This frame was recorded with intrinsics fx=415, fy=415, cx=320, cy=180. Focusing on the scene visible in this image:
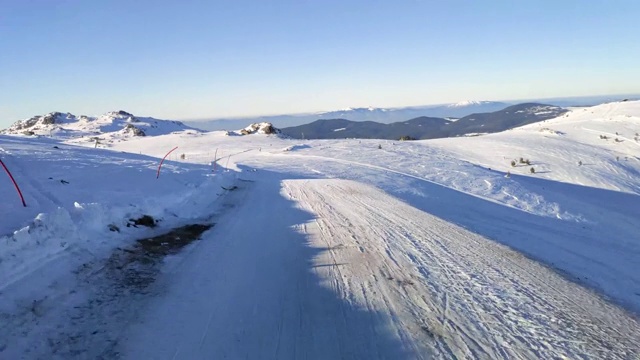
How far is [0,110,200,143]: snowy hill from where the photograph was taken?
59000 millimetres

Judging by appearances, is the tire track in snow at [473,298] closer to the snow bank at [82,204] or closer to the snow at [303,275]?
the snow at [303,275]

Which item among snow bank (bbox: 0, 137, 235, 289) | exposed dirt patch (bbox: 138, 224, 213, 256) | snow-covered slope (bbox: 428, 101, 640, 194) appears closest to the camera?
snow bank (bbox: 0, 137, 235, 289)

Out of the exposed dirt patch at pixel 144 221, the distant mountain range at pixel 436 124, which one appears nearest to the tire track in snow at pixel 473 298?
the exposed dirt patch at pixel 144 221

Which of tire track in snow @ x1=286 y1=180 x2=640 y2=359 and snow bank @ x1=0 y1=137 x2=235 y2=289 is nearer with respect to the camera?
tire track in snow @ x1=286 y1=180 x2=640 y2=359

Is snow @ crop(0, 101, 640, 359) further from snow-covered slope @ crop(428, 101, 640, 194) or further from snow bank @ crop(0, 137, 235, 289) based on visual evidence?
snow-covered slope @ crop(428, 101, 640, 194)

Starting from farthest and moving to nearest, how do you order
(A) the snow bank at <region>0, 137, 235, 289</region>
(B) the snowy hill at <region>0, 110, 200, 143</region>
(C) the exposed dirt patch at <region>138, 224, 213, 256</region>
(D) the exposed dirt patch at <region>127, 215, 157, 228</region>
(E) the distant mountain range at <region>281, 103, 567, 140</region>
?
(E) the distant mountain range at <region>281, 103, 567, 140</region>
(B) the snowy hill at <region>0, 110, 200, 143</region>
(D) the exposed dirt patch at <region>127, 215, 157, 228</region>
(C) the exposed dirt patch at <region>138, 224, 213, 256</region>
(A) the snow bank at <region>0, 137, 235, 289</region>

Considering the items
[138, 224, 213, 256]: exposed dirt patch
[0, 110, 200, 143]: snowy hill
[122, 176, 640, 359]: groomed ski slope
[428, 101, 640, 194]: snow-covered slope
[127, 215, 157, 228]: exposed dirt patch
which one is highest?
[0, 110, 200, 143]: snowy hill

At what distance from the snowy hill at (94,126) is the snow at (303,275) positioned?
49.1 meters

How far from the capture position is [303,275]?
6.28 metres

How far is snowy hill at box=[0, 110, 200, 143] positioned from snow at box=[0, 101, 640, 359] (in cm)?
4910

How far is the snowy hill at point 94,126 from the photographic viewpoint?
2323 inches

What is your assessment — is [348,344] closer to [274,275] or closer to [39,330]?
[274,275]

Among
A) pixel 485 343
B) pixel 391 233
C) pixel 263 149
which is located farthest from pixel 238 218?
pixel 263 149

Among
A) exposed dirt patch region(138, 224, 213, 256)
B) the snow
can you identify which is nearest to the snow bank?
the snow
